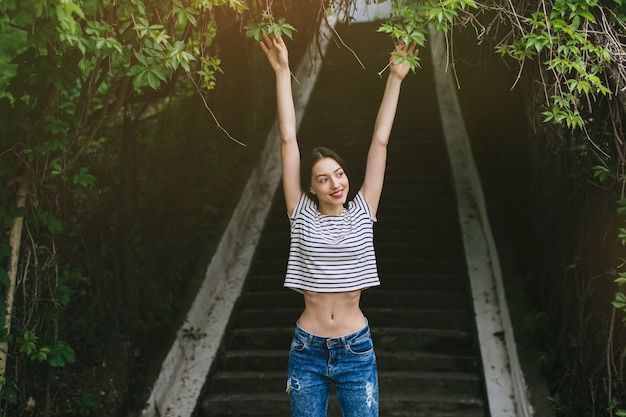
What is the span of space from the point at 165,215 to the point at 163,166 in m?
0.59

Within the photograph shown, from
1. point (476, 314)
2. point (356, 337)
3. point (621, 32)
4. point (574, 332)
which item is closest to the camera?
point (356, 337)

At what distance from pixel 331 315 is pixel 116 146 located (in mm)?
3562

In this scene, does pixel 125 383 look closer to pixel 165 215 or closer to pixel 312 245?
pixel 165 215

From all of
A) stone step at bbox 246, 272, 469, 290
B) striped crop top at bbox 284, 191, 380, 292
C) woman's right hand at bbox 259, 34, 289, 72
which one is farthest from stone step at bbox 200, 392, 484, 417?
woman's right hand at bbox 259, 34, 289, 72

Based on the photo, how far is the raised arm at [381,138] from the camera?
358cm

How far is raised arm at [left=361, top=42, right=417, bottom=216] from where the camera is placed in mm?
3576

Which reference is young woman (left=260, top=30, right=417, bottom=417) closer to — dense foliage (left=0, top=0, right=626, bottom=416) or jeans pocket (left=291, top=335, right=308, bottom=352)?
jeans pocket (left=291, top=335, right=308, bottom=352)

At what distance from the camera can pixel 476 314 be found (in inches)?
255

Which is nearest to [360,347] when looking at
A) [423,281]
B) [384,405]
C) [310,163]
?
[310,163]

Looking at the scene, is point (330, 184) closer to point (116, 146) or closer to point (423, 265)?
point (116, 146)

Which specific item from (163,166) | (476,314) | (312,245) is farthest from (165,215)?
(312,245)

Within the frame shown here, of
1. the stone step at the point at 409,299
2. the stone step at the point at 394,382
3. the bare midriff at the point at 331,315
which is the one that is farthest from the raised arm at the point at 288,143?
the stone step at the point at 409,299

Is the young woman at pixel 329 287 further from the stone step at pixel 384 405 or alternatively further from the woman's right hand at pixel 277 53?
the stone step at pixel 384 405

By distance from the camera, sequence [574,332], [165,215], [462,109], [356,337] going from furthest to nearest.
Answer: [462,109]
[165,215]
[574,332]
[356,337]
